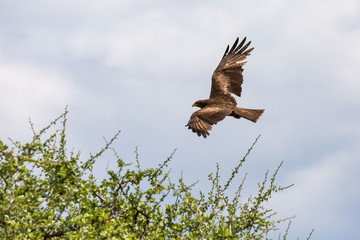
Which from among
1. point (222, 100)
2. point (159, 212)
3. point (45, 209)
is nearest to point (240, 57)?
point (222, 100)

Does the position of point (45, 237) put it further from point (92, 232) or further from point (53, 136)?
point (53, 136)

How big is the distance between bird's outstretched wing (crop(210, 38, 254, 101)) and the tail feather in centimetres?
110

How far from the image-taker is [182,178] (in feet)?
26.3

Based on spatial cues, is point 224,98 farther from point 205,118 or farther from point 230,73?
point 205,118

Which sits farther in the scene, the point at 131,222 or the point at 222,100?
the point at 222,100

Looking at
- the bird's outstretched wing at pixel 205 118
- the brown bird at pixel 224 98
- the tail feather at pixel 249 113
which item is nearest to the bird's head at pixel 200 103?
the brown bird at pixel 224 98

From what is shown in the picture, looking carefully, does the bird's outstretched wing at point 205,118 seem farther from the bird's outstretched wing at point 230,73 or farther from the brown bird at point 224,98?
the bird's outstretched wing at point 230,73

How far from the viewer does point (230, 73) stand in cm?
1402

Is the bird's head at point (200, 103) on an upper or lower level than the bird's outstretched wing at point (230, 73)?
lower

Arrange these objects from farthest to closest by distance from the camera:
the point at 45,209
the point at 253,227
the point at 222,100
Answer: the point at 222,100, the point at 253,227, the point at 45,209

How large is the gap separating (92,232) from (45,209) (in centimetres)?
91

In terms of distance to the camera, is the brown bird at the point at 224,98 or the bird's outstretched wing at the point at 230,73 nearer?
the brown bird at the point at 224,98

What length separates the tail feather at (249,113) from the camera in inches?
466

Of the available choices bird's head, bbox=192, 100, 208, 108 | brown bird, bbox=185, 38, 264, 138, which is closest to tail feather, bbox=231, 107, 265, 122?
brown bird, bbox=185, 38, 264, 138
